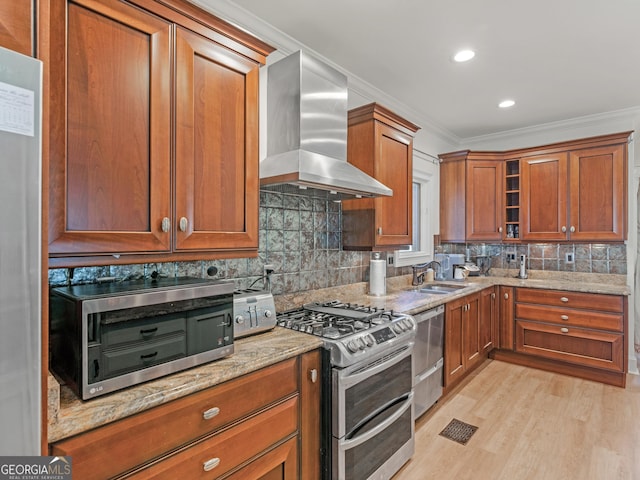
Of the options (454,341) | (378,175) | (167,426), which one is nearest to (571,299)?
(454,341)

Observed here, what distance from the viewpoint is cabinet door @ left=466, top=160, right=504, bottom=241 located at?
13.7 feet

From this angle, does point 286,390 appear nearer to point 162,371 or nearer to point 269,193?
Result: point 162,371

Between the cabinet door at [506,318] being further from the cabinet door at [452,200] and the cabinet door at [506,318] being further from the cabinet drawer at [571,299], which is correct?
the cabinet door at [452,200]

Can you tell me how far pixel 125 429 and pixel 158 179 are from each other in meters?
0.89

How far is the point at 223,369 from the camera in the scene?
1.34 meters

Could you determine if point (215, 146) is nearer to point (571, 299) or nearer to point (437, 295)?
point (437, 295)

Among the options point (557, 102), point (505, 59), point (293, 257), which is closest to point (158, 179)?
point (293, 257)

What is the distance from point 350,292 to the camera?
2.94 metres

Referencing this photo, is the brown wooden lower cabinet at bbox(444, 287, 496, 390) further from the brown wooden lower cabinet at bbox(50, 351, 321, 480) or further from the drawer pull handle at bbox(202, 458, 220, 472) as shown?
the drawer pull handle at bbox(202, 458, 220, 472)

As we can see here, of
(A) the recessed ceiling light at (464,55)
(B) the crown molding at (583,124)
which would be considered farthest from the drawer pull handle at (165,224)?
(B) the crown molding at (583,124)

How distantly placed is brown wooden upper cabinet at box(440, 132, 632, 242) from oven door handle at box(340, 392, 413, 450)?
2578 mm

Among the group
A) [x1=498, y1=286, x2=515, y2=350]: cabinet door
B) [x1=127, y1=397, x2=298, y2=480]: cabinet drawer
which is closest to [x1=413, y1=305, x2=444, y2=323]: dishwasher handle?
[x1=127, y1=397, x2=298, y2=480]: cabinet drawer

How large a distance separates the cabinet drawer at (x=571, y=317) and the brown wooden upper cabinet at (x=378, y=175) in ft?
6.09

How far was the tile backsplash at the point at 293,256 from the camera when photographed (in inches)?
78.8
